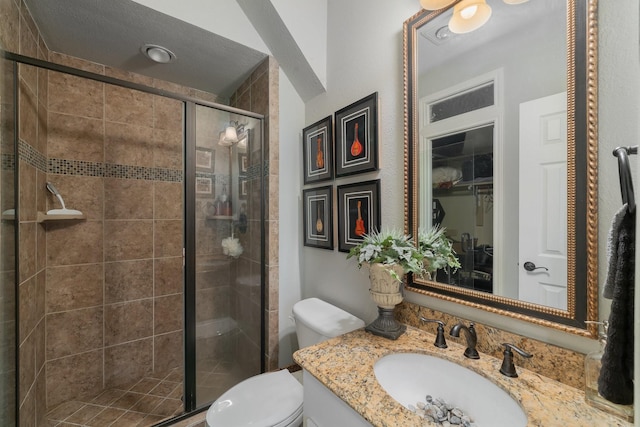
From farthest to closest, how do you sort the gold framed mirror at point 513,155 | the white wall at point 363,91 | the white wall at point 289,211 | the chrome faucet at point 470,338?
the white wall at point 289,211, the white wall at point 363,91, the chrome faucet at point 470,338, the gold framed mirror at point 513,155

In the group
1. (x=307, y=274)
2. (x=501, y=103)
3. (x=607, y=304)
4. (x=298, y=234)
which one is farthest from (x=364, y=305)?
(x=501, y=103)

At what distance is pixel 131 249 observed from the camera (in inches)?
77.8

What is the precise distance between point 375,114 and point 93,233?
209 cm

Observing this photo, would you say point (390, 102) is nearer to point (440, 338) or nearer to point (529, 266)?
point (529, 266)

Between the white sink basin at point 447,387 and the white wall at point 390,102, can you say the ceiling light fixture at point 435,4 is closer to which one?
the white wall at point 390,102

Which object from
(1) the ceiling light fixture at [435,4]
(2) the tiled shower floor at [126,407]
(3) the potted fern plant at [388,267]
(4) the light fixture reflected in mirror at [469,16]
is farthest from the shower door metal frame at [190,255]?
(4) the light fixture reflected in mirror at [469,16]

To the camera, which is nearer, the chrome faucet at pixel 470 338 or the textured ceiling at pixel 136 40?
the chrome faucet at pixel 470 338

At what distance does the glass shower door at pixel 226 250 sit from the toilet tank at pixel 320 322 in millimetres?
424

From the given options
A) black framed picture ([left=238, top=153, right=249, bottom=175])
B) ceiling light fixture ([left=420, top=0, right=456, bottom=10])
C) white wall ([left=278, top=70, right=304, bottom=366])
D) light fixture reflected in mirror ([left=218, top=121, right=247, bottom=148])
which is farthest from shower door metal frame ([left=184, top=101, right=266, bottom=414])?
ceiling light fixture ([left=420, top=0, right=456, bottom=10])

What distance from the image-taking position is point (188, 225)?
146 centimetres

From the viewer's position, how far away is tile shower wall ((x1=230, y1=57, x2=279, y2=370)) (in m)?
1.74

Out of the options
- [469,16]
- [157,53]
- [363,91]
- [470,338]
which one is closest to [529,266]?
[470,338]

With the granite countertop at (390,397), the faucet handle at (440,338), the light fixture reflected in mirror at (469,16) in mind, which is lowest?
the granite countertop at (390,397)

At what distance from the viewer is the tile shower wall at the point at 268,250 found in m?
1.74
